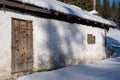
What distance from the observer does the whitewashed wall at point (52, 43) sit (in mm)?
10148

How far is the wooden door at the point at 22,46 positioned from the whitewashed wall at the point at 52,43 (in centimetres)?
24

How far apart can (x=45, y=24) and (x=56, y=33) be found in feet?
3.36

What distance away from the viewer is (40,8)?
38.1 feet

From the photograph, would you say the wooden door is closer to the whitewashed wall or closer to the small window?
the whitewashed wall

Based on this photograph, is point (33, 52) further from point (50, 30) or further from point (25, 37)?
point (50, 30)

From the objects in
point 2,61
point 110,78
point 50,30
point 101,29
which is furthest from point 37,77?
point 101,29

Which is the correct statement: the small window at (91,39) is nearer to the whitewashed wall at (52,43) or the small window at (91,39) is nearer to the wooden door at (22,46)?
the whitewashed wall at (52,43)

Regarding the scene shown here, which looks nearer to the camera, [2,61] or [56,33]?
[2,61]

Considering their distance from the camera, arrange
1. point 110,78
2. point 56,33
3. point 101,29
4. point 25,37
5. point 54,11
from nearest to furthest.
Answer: point 110,78, point 25,37, point 54,11, point 56,33, point 101,29

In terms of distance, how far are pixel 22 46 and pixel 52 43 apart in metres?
2.23

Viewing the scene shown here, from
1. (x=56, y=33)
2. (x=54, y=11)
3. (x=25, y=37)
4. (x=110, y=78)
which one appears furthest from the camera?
(x=56, y=33)

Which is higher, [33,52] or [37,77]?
[33,52]

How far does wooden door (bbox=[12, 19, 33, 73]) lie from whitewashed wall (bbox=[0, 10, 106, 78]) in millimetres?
237

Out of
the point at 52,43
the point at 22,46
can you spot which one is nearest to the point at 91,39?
the point at 52,43
